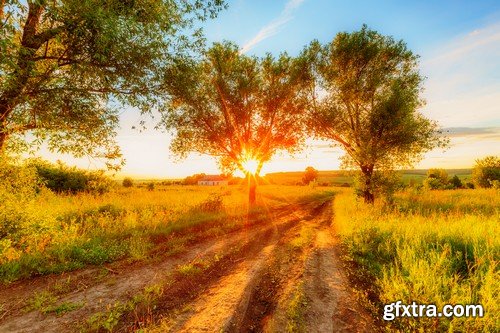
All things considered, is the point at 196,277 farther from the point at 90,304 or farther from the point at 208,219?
the point at 208,219

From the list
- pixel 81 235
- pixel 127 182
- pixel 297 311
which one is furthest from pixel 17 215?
pixel 127 182

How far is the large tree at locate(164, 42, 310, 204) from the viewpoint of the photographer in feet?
74.6

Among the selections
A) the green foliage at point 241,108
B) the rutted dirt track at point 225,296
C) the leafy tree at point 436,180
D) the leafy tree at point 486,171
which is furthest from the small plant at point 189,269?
the leafy tree at point 486,171

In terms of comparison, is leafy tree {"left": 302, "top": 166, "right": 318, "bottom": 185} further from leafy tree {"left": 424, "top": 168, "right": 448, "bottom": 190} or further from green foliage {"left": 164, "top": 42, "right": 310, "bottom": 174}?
green foliage {"left": 164, "top": 42, "right": 310, "bottom": 174}

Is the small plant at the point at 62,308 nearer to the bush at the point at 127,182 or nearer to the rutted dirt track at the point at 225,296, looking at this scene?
the rutted dirt track at the point at 225,296

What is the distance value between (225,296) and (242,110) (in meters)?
18.7

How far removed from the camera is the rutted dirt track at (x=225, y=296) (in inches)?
219

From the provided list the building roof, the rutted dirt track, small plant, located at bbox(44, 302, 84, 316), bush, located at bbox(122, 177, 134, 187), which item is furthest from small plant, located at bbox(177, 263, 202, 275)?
the building roof

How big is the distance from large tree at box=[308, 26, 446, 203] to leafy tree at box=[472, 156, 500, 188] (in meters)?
41.3

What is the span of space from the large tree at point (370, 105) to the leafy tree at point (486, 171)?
4132cm

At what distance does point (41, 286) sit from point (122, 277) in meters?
2.13

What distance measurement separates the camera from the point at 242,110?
928 inches

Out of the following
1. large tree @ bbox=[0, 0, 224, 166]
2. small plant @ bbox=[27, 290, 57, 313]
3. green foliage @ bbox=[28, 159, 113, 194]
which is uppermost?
large tree @ bbox=[0, 0, 224, 166]

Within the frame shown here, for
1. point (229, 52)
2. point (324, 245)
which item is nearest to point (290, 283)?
point (324, 245)
